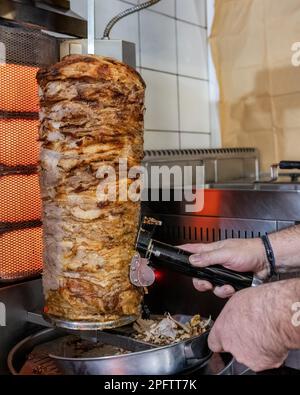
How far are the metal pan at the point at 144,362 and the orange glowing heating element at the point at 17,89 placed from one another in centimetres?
50

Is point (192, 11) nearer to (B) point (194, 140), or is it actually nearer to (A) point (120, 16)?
(B) point (194, 140)

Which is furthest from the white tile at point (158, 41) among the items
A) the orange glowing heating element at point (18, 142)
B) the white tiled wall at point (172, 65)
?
the orange glowing heating element at point (18, 142)

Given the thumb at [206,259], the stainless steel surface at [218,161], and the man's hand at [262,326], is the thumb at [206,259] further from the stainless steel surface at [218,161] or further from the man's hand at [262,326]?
the stainless steel surface at [218,161]

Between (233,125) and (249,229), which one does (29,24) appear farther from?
(233,125)

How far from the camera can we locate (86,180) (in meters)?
0.71

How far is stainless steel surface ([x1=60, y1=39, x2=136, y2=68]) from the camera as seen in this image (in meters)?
1.05

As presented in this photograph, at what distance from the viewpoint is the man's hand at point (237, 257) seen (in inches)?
34.9

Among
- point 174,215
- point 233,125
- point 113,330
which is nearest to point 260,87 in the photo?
point 233,125

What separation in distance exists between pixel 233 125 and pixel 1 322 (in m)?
1.43

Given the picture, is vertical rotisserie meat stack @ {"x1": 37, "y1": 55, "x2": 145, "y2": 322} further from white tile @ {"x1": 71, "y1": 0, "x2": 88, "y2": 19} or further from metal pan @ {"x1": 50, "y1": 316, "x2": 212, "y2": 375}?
white tile @ {"x1": 71, "y1": 0, "x2": 88, "y2": 19}

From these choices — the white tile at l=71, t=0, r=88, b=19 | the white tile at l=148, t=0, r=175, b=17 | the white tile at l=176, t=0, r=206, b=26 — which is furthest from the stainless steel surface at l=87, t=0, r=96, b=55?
the white tile at l=176, t=0, r=206, b=26

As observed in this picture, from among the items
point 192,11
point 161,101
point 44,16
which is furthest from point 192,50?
point 44,16

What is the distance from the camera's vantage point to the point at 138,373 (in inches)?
29.3

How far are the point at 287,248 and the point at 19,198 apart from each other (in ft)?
1.84
